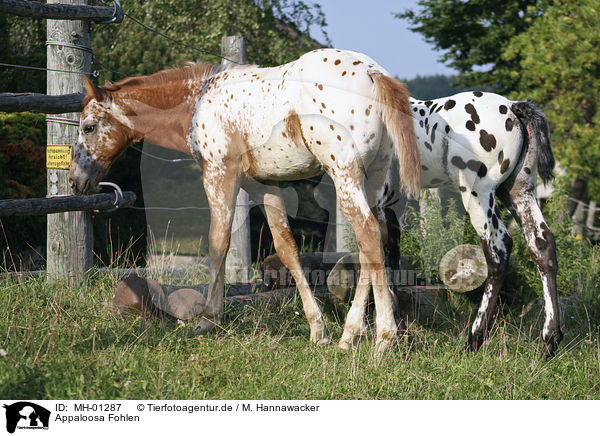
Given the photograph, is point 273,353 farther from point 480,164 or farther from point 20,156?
point 20,156

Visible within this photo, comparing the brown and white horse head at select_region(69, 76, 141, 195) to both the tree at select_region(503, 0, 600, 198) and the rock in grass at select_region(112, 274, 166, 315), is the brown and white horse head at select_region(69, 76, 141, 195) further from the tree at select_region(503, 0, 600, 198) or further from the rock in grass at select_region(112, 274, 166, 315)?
the tree at select_region(503, 0, 600, 198)

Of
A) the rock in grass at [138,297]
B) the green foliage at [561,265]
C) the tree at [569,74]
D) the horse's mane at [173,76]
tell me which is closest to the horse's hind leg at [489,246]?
the green foliage at [561,265]

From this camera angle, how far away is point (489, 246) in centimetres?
491

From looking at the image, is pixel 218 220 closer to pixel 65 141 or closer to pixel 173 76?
pixel 173 76

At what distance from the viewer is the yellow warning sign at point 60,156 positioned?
19.3 ft

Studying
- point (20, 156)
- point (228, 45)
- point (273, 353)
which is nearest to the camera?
point (273, 353)

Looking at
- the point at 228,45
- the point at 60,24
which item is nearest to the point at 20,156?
the point at 60,24

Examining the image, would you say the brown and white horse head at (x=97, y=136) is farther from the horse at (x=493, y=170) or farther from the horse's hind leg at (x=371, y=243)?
the horse at (x=493, y=170)

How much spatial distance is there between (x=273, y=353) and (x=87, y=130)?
2349mm

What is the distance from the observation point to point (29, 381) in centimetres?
343

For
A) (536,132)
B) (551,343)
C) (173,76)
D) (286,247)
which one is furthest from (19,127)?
(551,343)

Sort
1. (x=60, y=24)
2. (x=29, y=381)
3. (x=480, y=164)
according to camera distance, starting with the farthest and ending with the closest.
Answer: (x=60, y=24) < (x=480, y=164) < (x=29, y=381)
